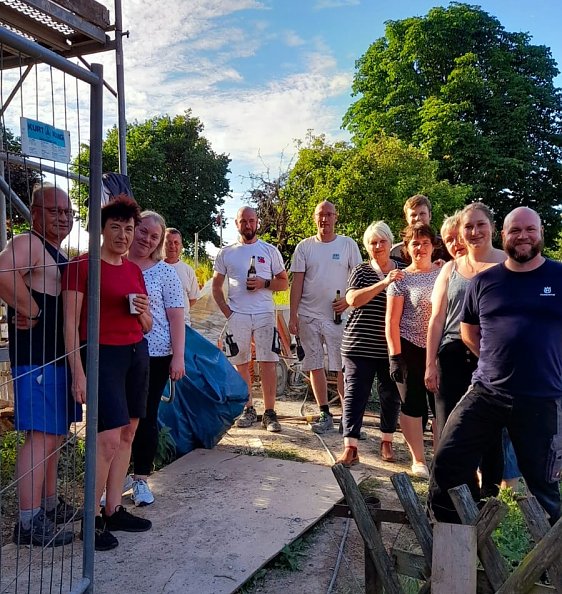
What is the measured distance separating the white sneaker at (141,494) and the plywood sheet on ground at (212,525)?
4 centimetres

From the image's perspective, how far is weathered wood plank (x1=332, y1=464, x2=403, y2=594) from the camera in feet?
6.68

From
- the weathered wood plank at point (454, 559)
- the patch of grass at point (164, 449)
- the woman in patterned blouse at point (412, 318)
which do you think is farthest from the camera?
the patch of grass at point (164, 449)

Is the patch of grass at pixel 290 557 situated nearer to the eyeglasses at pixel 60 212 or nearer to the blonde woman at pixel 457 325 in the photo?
the blonde woman at pixel 457 325

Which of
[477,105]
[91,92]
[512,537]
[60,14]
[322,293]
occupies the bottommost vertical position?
[512,537]

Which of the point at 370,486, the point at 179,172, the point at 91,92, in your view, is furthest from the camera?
the point at 179,172

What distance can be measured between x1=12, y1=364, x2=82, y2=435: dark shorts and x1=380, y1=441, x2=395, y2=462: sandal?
2.48 metres

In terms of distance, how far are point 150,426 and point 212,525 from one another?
0.68 meters

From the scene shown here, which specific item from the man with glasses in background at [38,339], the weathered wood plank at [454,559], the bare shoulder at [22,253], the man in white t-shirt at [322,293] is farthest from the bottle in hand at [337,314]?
the weathered wood plank at [454,559]

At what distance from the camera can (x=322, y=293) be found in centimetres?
478

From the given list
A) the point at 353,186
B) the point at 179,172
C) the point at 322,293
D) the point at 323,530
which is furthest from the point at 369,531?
the point at 179,172

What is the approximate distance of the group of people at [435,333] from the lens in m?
2.53

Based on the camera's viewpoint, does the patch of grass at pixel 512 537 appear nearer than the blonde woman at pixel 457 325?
Yes

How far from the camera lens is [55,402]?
7.53ft

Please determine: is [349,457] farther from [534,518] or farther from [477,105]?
[477,105]
